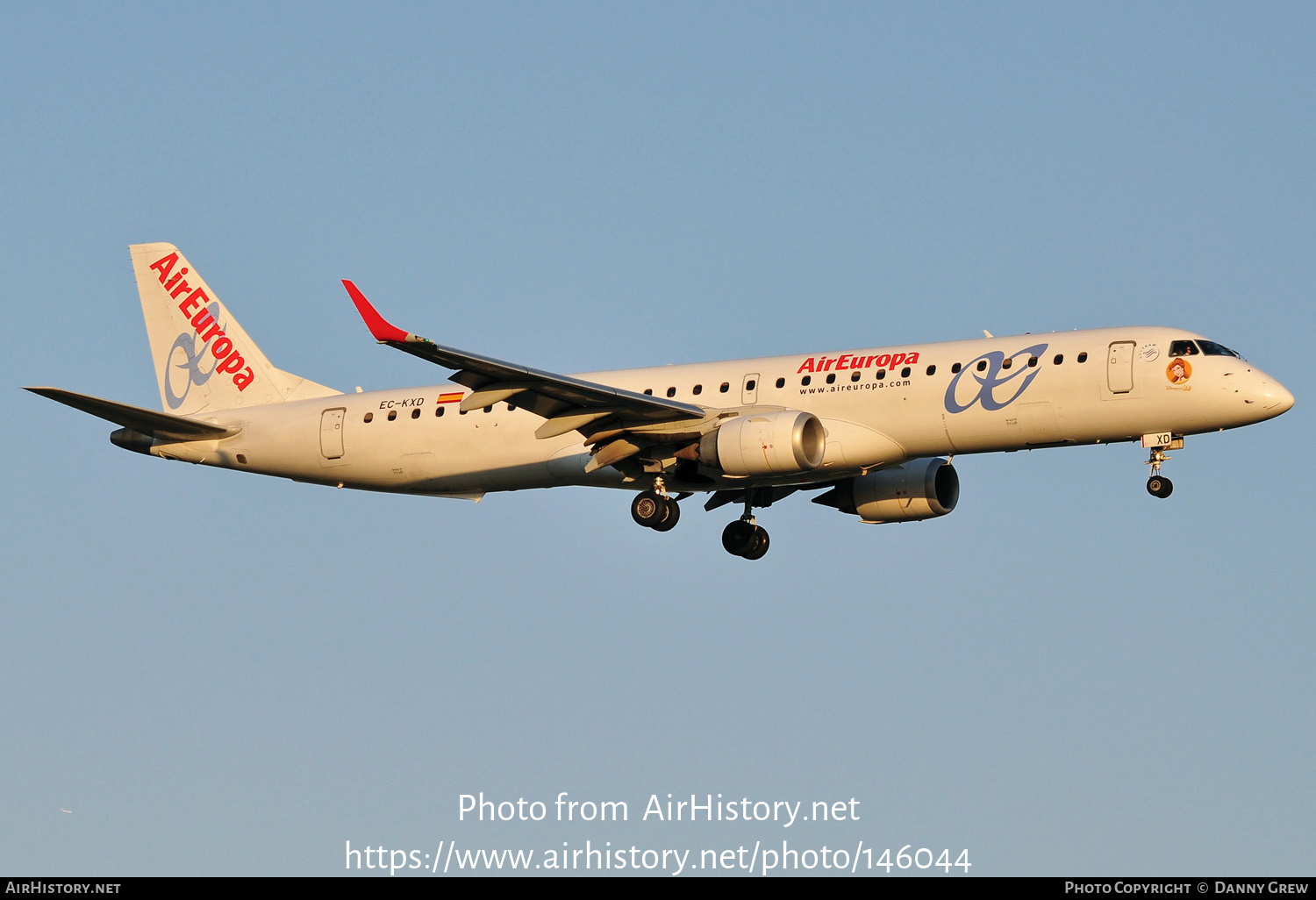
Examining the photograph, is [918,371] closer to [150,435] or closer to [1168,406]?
[1168,406]

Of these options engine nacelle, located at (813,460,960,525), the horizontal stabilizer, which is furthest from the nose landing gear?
the horizontal stabilizer

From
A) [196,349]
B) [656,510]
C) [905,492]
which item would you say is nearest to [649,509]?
[656,510]

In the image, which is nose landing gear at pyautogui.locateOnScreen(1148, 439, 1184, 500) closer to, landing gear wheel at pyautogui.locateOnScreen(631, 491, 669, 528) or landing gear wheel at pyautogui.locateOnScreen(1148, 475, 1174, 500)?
landing gear wheel at pyautogui.locateOnScreen(1148, 475, 1174, 500)

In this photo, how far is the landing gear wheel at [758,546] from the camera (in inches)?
1800

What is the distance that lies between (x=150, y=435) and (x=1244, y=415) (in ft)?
88.9

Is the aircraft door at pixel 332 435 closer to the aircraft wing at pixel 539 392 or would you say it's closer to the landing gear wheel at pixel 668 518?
the aircraft wing at pixel 539 392

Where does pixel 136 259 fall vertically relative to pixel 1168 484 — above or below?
above

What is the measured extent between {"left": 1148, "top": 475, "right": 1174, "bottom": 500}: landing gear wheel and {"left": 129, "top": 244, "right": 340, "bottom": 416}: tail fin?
21372 mm

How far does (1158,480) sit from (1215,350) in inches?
121

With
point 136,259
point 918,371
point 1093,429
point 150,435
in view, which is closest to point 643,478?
point 918,371

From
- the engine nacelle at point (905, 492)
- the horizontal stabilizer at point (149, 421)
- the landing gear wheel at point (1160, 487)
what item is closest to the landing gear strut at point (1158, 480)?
the landing gear wheel at point (1160, 487)

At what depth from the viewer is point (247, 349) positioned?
48531 millimetres

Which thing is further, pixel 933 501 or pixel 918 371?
pixel 933 501

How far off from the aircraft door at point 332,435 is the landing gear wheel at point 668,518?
895cm
